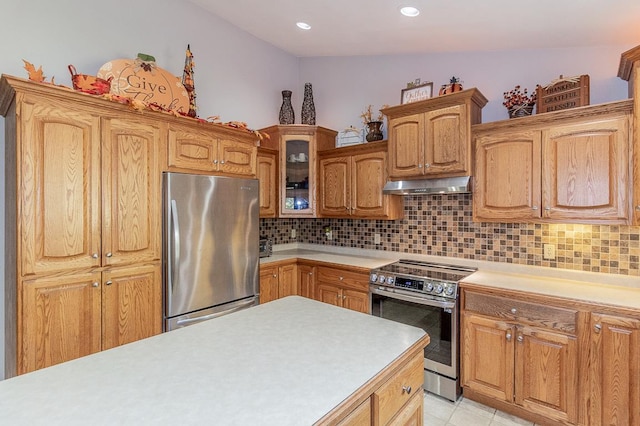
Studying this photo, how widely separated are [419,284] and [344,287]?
767 mm

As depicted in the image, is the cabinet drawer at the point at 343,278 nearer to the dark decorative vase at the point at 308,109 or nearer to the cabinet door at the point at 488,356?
the cabinet door at the point at 488,356

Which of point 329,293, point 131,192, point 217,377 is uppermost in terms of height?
point 131,192

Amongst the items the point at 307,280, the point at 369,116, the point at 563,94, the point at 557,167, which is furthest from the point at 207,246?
the point at 563,94

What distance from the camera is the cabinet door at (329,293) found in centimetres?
315

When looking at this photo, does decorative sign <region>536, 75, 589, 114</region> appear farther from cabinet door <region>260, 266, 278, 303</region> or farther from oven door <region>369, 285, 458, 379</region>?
cabinet door <region>260, 266, 278, 303</region>

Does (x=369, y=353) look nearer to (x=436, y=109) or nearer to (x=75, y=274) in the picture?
(x=75, y=274)

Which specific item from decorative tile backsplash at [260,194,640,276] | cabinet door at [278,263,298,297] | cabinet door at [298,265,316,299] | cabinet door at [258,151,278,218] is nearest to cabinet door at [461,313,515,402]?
decorative tile backsplash at [260,194,640,276]

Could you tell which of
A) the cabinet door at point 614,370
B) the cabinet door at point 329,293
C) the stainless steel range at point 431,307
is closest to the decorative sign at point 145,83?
the cabinet door at point 329,293

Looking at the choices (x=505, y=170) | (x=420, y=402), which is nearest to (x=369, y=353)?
(x=420, y=402)

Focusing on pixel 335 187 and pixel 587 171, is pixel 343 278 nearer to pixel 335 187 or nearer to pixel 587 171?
pixel 335 187

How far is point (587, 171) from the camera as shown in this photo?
7.14 ft

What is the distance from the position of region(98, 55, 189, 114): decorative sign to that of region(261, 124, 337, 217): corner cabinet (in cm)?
111

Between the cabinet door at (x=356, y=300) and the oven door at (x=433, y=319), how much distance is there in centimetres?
17

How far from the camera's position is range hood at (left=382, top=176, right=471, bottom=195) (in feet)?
8.66
